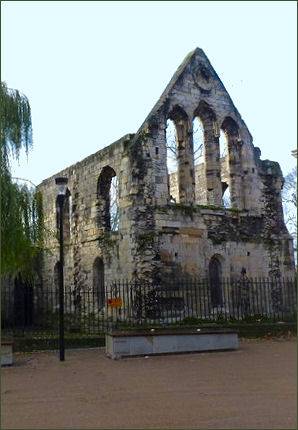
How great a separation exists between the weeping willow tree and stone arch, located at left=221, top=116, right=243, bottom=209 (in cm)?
836

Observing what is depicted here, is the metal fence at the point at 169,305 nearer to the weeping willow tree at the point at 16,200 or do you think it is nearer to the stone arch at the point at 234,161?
the weeping willow tree at the point at 16,200

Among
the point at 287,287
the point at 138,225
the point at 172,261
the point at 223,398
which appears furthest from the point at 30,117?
the point at 287,287

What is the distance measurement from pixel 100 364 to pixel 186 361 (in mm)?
1753

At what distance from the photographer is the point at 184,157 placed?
18219mm

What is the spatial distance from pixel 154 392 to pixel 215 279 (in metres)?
10.9

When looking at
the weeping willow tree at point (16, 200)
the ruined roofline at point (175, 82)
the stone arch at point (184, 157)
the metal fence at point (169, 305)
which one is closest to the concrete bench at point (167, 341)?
the weeping willow tree at point (16, 200)

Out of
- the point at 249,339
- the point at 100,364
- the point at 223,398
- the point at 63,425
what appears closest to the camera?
the point at 63,425

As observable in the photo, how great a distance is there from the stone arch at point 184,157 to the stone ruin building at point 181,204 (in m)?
0.04

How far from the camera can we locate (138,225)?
1667cm

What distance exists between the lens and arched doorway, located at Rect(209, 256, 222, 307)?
704 inches

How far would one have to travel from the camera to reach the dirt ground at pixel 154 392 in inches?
232

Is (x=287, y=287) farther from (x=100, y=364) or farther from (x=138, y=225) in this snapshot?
(x=100, y=364)

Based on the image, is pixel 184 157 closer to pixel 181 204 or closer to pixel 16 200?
pixel 181 204

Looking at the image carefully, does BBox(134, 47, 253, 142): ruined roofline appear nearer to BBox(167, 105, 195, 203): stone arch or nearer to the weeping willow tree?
BBox(167, 105, 195, 203): stone arch
